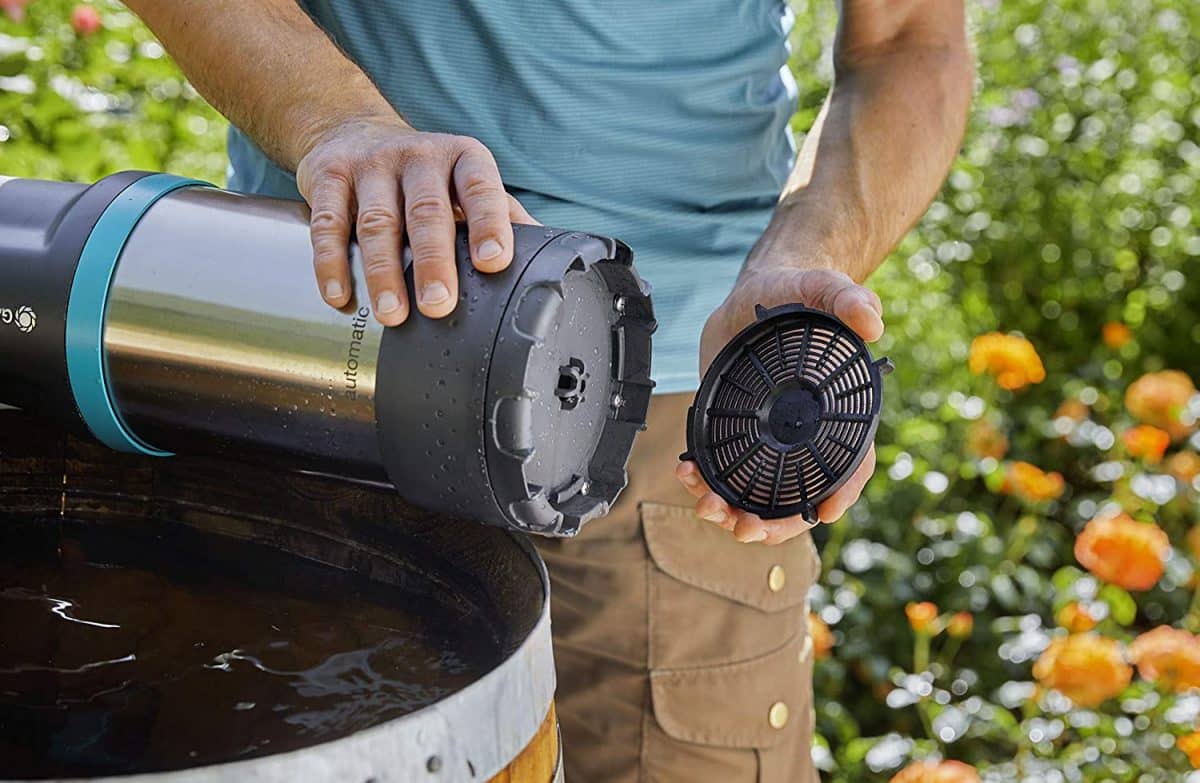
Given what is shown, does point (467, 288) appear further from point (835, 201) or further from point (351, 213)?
point (835, 201)

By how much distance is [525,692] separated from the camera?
0.97 m

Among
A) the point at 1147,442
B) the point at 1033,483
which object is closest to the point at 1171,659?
the point at 1033,483

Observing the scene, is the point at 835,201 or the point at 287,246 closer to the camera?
the point at 287,246

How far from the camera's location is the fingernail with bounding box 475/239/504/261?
1022 mm

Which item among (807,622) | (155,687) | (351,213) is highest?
(351,213)

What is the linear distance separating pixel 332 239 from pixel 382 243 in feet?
0.14

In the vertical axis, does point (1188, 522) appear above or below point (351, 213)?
below

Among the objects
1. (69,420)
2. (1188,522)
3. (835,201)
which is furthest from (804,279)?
(1188,522)

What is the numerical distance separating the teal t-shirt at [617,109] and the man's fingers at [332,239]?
51 cm

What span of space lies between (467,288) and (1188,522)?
252cm

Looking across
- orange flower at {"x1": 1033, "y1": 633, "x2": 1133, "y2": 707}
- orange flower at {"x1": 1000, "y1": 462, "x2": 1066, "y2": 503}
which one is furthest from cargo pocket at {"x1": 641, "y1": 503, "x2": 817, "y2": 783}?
orange flower at {"x1": 1000, "y1": 462, "x2": 1066, "y2": 503}

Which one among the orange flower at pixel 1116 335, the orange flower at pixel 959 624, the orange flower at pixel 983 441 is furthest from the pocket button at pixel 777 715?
the orange flower at pixel 1116 335

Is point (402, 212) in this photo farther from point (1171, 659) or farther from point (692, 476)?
point (1171, 659)

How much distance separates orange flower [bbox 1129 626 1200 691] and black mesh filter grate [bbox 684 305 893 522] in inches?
46.8
